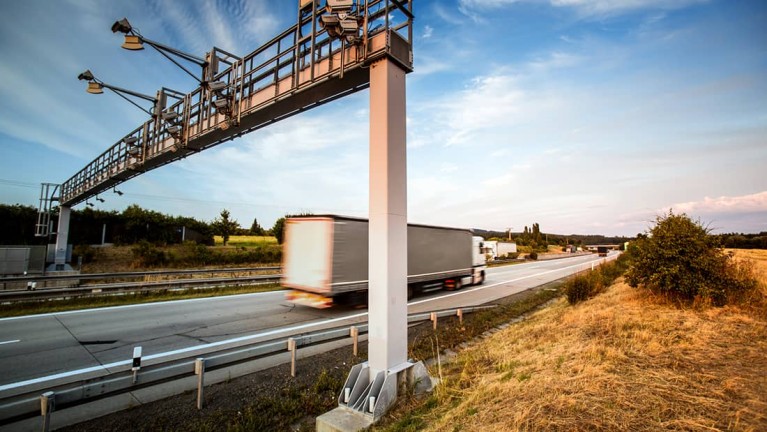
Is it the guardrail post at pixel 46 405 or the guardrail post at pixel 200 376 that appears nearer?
the guardrail post at pixel 46 405

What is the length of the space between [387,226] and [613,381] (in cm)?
357

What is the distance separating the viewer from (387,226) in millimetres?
4812

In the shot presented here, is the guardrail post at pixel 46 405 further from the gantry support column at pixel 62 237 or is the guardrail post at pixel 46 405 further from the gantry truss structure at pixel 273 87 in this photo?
the gantry support column at pixel 62 237

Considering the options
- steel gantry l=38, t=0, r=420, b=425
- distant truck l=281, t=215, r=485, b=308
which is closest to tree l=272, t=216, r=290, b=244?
distant truck l=281, t=215, r=485, b=308

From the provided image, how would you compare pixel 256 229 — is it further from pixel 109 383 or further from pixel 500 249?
pixel 109 383

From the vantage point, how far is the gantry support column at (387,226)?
15.9ft

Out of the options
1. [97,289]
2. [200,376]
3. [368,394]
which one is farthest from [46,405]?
[97,289]

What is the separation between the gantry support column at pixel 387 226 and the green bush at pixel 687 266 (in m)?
A: 9.24

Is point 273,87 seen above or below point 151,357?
above

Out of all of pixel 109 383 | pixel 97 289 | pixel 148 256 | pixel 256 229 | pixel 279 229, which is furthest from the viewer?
pixel 256 229

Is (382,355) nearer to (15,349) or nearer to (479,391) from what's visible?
(479,391)

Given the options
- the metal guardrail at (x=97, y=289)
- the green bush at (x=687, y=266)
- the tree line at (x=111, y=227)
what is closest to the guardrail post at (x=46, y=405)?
the metal guardrail at (x=97, y=289)

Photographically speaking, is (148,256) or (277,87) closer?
(277,87)

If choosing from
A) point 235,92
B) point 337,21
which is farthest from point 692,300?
point 235,92
